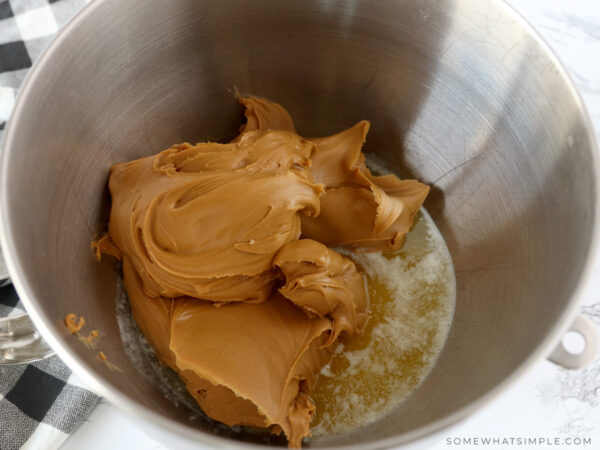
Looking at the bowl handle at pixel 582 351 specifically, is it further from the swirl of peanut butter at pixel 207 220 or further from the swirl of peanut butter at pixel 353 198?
the swirl of peanut butter at pixel 207 220

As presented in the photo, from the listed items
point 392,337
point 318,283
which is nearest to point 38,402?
point 318,283

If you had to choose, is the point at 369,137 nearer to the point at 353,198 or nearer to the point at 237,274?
the point at 353,198

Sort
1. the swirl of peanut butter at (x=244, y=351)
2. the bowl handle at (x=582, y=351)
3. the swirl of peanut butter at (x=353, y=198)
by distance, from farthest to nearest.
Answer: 1. the swirl of peanut butter at (x=353, y=198)
2. the swirl of peanut butter at (x=244, y=351)
3. the bowl handle at (x=582, y=351)

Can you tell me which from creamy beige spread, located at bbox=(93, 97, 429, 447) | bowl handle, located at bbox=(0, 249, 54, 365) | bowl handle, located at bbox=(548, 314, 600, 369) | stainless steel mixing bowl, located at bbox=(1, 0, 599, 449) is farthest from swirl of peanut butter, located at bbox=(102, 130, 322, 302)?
bowl handle, located at bbox=(548, 314, 600, 369)

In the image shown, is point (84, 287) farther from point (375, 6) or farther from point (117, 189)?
point (375, 6)

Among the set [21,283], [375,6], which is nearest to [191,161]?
[21,283]

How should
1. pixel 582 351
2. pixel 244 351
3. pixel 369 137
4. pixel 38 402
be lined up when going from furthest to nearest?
pixel 369 137
pixel 38 402
pixel 244 351
pixel 582 351

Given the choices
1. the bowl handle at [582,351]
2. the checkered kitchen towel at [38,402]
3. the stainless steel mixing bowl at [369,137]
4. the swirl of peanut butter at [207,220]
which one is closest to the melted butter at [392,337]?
the stainless steel mixing bowl at [369,137]
